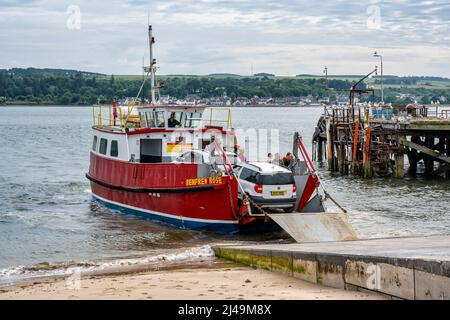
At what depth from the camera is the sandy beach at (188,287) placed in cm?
1284

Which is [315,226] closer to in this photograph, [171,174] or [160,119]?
[171,174]

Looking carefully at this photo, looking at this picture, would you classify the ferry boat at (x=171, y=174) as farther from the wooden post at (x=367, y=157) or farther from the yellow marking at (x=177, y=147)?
the wooden post at (x=367, y=157)

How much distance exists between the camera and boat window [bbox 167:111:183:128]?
28.5m

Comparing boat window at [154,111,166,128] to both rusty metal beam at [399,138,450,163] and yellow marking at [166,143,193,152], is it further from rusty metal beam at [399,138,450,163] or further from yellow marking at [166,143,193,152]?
rusty metal beam at [399,138,450,163]

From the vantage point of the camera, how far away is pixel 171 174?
25.2 meters

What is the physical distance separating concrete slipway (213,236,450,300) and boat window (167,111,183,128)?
12.0 m

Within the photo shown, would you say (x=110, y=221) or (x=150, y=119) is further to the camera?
(x=150, y=119)

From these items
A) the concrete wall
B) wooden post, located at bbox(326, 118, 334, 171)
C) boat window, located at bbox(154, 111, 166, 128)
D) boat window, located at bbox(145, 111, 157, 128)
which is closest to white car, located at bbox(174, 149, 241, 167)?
boat window, located at bbox(154, 111, 166, 128)

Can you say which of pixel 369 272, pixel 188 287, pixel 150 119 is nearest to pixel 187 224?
pixel 150 119

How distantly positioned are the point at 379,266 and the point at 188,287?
3.91 m

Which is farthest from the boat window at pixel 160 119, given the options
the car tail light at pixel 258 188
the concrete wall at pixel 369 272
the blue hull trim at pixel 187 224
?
the concrete wall at pixel 369 272

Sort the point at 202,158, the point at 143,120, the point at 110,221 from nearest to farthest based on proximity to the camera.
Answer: the point at 202,158 < the point at 110,221 < the point at 143,120
